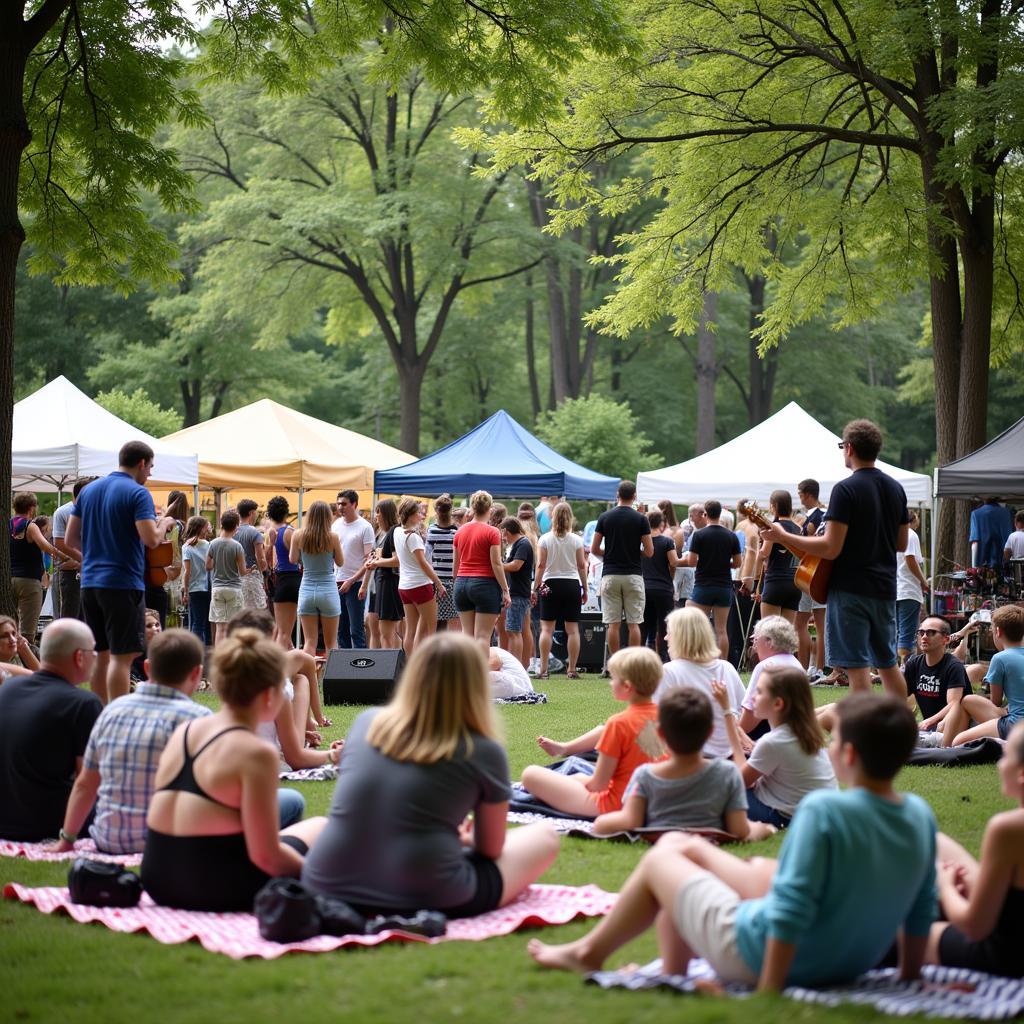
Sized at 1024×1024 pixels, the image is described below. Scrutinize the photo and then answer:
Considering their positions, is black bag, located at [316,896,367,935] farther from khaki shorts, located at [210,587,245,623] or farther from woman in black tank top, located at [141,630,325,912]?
khaki shorts, located at [210,587,245,623]

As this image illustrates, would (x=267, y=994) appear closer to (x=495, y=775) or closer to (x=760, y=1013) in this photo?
(x=495, y=775)

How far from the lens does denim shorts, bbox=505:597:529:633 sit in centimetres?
1404

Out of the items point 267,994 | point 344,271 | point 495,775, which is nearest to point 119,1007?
point 267,994

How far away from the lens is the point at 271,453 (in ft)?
60.0

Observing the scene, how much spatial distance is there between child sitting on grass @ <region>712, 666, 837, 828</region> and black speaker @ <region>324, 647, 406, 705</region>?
557 cm

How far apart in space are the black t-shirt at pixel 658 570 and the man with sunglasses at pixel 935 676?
555 centimetres

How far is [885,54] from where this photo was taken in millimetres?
14414

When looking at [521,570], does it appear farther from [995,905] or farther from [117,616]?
[995,905]

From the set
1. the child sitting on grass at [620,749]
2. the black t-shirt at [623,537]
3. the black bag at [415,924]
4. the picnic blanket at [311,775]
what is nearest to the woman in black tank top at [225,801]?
the black bag at [415,924]

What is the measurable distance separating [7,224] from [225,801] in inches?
224

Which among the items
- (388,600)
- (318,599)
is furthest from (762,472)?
(318,599)

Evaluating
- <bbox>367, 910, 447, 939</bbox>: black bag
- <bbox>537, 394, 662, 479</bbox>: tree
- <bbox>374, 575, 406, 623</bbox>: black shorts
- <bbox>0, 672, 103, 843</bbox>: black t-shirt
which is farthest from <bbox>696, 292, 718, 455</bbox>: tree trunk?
<bbox>367, 910, 447, 939</bbox>: black bag

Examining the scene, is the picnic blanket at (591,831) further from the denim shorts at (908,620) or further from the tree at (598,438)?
the tree at (598,438)

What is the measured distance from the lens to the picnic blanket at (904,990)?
3398 millimetres
